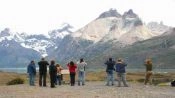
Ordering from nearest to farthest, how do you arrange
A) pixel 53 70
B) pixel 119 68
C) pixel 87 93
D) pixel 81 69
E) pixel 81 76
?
pixel 87 93
pixel 119 68
pixel 53 70
pixel 81 69
pixel 81 76

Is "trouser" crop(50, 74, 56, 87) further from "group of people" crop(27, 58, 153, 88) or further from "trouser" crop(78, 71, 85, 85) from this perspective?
"trouser" crop(78, 71, 85, 85)

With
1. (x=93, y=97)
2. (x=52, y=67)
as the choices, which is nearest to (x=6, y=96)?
(x=93, y=97)

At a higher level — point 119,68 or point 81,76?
point 119,68

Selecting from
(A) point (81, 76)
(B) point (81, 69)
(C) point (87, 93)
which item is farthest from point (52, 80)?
(C) point (87, 93)

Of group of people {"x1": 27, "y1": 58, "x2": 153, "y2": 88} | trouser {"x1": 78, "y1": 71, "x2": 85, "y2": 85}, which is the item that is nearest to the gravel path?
group of people {"x1": 27, "y1": 58, "x2": 153, "y2": 88}

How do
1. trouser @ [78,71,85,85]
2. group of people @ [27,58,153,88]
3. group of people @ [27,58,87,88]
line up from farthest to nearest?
trouser @ [78,71,85,85] → group of people @ [27,58,87,88] → group of people @ [27,58,153,88]

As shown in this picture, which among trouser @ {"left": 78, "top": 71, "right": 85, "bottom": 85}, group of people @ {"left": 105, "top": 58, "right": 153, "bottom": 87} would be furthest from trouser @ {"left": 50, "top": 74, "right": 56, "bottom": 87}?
group of people @ {"left": 105, "top": 58, "right": 153, "bottom": 87}

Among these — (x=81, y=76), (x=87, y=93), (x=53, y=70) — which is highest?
(x=53, y=70)

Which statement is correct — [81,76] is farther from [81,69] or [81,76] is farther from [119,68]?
[119,68]

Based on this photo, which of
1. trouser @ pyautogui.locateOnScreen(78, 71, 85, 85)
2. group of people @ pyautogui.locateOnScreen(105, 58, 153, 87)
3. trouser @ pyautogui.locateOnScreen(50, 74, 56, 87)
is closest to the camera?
trouser @ pyautogui.locateOnScreen(50, 74, 56, 87)

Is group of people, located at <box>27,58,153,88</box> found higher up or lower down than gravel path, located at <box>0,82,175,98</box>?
higher up

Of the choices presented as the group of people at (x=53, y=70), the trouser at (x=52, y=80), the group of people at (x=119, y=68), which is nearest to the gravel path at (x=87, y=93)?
the group of people at (x=119, y=68)

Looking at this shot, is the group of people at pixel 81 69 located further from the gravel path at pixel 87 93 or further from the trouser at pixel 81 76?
the gravel path at pixel 87 93

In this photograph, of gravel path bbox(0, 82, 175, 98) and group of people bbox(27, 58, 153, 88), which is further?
group of people bbox(27, 58, 153, 88)
